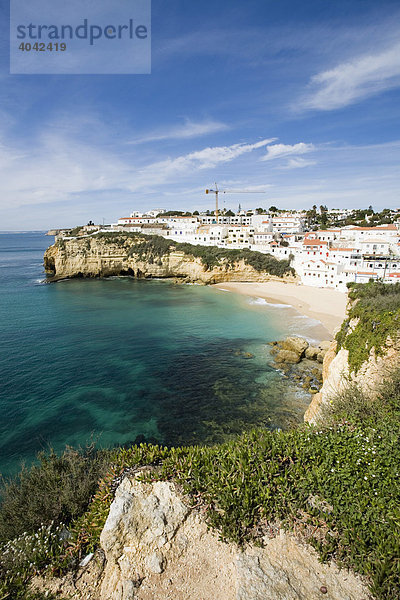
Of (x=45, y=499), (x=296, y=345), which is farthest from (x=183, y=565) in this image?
(x=296, y=345)

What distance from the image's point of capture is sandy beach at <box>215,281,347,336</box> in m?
38.9

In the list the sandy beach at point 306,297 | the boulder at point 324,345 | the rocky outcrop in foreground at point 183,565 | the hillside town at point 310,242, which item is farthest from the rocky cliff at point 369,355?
the hillside town at point 310,242

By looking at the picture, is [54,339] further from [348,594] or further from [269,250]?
[269,250]

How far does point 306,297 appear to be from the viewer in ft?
160

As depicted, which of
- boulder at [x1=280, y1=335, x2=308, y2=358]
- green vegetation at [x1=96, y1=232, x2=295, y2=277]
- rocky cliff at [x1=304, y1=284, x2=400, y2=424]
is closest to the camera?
rocky cliff at [x1=304, y1=284, x2=400, y2=424]

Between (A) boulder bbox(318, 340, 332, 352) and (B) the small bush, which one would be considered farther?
(A) boulder bbox(318, 340, 332, 352)

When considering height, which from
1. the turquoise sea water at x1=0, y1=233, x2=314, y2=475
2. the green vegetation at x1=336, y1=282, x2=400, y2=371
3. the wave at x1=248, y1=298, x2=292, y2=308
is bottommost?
the turquoise sea water at x1=0, y1=233, x2=314, y2=475

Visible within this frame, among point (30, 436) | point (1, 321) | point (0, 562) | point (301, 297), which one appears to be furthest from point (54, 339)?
point (301, 297)

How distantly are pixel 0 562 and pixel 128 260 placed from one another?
68.6 meters

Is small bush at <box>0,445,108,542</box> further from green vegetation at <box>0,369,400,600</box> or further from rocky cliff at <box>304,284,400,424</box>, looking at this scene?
rocky cliff at <box>304,284,400,424</box>

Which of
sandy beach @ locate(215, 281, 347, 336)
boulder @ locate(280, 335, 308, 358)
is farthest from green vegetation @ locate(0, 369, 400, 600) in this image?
sandy beach @ locate(215, 281, 347, 336)

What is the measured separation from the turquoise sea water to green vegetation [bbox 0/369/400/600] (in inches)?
317

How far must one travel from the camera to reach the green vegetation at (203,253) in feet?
200

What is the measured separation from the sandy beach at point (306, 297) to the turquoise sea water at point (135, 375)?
3562 mm
